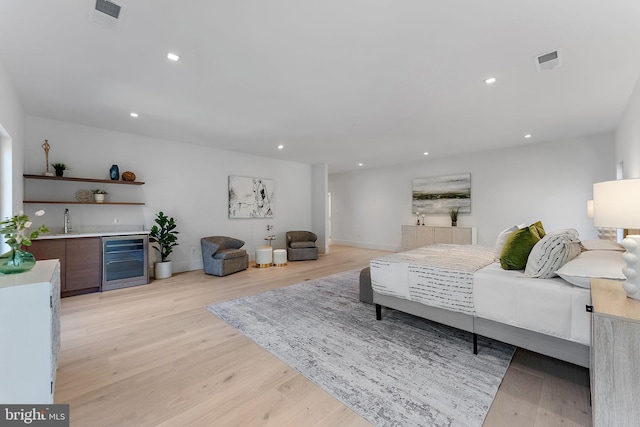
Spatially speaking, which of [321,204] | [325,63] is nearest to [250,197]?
[321,204]

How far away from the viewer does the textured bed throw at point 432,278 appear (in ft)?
7.13

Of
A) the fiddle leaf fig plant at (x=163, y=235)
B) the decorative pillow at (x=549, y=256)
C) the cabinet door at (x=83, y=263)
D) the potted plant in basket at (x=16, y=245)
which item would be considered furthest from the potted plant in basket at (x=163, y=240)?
the decorative pillow at (x=549, y=256)

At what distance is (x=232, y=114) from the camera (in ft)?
12.1

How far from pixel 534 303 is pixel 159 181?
5.70 metres

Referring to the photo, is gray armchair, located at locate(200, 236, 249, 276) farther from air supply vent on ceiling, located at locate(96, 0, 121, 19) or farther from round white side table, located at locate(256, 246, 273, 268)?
air supply vent on ceiling, located at locate(96, 0, 121, 19)

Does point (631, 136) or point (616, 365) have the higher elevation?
point (631, 136)

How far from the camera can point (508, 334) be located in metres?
1.99

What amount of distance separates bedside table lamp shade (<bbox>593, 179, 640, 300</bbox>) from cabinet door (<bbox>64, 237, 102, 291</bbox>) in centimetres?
550

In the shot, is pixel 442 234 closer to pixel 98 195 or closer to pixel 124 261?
pixel 124 261

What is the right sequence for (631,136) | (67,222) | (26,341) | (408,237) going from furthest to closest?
(408,237) → (67,222) → (631,136) → (26,341)

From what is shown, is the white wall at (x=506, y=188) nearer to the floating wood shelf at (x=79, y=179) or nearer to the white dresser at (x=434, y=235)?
the white dresser at (x=434, y=235)

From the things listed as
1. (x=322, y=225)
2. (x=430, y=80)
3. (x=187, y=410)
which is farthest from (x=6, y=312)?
(x=322, y=225)

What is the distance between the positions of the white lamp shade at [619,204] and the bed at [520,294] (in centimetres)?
36

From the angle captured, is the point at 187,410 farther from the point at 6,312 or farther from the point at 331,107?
the point at 331,107
